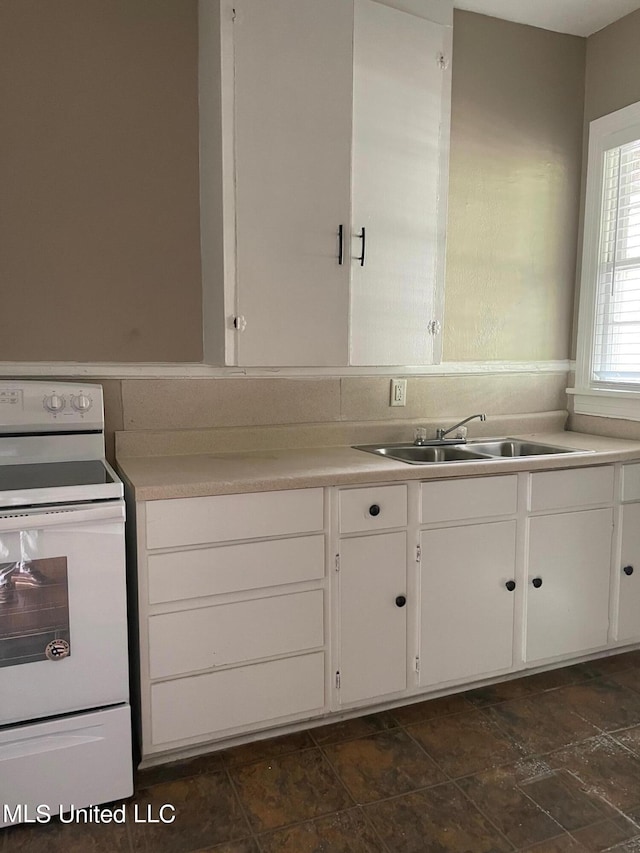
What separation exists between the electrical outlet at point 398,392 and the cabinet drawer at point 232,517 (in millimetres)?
863

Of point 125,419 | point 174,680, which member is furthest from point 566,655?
point 125,419

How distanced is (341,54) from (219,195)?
2.11 feet

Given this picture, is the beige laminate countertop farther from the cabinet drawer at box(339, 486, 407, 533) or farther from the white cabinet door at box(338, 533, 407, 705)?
the white cabinet door at box(338, 533, 407, 705)

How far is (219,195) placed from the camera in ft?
7.23

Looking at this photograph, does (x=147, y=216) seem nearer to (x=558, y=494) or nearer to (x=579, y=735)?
(x=558, y=494)

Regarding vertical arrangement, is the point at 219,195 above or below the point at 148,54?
below

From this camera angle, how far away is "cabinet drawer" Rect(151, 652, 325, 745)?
1.99 meters

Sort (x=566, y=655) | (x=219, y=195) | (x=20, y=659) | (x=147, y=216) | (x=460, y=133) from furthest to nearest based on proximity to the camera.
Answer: (x=460, y=133)
(x=566, y=655)
(x=147, y=216)
(x=219, y=195)
(x=20, y=659)

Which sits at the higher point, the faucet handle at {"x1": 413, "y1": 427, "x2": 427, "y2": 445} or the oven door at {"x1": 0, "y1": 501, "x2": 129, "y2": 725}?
the faucet handle at {"x1": 413, "y1": 427, "x2": 427, "y2": 445}

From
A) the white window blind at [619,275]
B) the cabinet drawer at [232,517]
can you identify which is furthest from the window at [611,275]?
the cabinet drawer at [232,517]

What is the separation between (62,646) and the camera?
1768 millimetres

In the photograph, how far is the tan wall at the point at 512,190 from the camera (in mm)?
2922

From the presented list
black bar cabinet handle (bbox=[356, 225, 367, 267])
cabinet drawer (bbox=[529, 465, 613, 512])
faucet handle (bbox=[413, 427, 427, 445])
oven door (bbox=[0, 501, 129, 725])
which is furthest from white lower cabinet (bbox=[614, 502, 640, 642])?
oven door (bbox=[0, 501, 129, 725])

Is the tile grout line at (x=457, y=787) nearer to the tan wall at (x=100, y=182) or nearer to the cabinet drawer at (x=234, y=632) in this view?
the cabinet drawer at (x=234, y=632)
